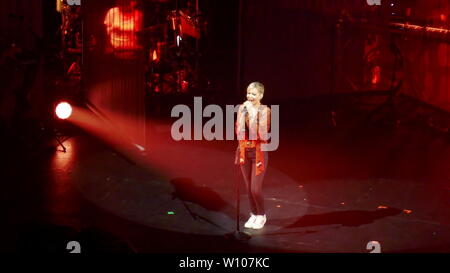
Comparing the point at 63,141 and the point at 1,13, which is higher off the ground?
the point at 1,13

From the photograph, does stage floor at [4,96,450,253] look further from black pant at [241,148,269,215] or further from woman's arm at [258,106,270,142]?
woman's arm at [258,106,270,142]

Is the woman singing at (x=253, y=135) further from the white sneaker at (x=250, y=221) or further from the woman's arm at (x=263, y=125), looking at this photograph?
the white sneaker at (x=250, y=221)

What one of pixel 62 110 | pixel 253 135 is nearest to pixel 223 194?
pixel 253 135

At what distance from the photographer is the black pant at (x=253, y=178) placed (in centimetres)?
777

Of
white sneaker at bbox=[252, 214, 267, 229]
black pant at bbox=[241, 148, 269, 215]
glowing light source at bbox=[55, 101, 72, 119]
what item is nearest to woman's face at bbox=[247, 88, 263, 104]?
black pant at bbox=[241, 148, 269, 215]

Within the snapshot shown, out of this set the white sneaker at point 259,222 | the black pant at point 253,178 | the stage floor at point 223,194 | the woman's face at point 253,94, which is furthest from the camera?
the white sneaker at point 259,222

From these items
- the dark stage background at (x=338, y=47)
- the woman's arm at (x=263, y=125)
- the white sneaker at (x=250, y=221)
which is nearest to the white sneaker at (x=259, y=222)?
the white sneaker at (x=250, y=221)

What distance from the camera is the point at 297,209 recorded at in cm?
900

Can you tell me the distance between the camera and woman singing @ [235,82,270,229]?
756 centimetres

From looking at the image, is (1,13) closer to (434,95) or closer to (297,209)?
(297,209)

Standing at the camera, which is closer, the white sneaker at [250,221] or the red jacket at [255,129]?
the red jacket at [255,129]
